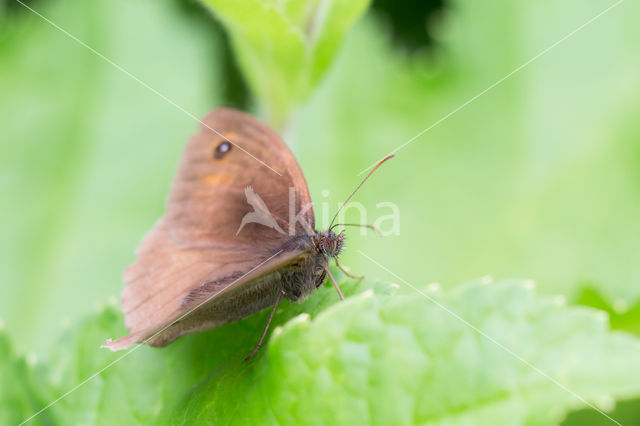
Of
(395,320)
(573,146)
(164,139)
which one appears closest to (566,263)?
(573,146)

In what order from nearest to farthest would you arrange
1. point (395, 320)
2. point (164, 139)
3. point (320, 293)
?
point (395, 320)
point (320, 293)
point (164, 139)

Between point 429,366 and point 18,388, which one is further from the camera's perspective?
point 18,388

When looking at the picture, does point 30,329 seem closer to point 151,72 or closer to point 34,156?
point 34,156

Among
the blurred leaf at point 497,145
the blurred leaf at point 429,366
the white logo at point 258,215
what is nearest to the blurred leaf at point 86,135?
the blurred leaf at point 497,145

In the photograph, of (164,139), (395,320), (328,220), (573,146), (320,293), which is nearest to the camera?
(395,320)

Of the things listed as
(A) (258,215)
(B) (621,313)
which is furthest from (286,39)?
(B) (621,313)

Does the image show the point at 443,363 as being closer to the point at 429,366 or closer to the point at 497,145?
the point at 429,366

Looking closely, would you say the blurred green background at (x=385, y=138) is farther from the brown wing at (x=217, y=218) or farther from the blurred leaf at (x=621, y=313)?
the brown wing at (x=217, y=218)
